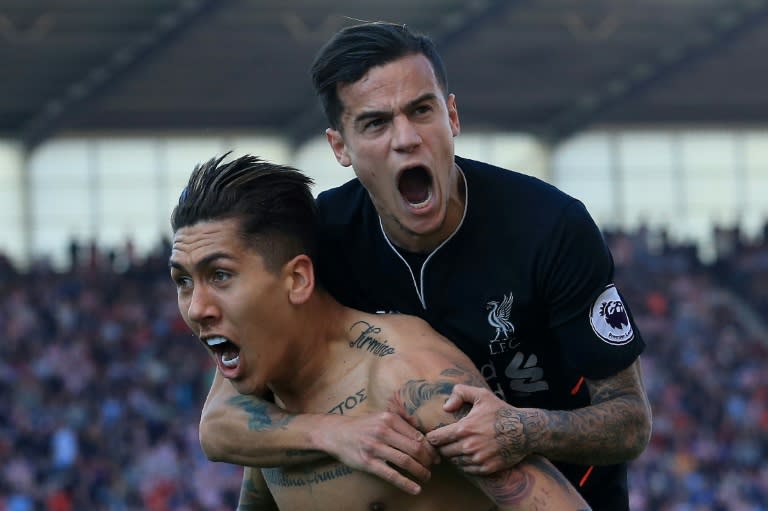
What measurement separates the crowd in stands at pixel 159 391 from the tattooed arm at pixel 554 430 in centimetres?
1215

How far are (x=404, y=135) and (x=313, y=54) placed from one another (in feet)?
66.3

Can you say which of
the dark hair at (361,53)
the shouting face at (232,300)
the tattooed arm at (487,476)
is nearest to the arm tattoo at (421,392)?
the tattooed arm at (487,476)

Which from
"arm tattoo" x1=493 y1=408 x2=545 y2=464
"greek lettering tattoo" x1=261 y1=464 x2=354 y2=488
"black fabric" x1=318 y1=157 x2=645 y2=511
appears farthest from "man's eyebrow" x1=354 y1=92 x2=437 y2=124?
"greek lettering tattoo" x1=261 y1=464 x2=354 y2=488

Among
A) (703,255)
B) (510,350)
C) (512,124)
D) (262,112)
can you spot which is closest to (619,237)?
(703,255)

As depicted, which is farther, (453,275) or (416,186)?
(453,275)

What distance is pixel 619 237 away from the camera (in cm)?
2509

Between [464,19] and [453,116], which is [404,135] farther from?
[464,19]

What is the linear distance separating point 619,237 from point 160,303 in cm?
860

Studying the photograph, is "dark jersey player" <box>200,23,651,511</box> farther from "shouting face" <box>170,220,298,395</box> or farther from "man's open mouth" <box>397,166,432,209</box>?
"shouting face" <box>170,220,298,395</box>

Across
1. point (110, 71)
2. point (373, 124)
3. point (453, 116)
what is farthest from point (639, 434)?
point (110, 71)

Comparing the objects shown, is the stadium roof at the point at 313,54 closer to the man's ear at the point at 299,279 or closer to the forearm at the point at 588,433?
the man's ear at the point at 299,279

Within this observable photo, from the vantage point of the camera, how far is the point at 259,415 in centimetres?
474

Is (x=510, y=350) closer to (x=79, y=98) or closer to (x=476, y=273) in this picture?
(x=476, y=273)

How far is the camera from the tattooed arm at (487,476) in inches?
167
